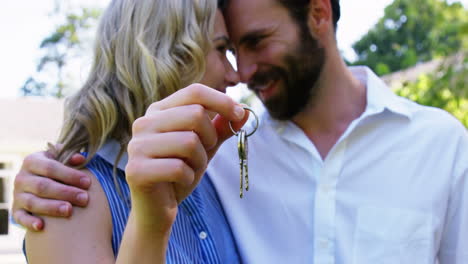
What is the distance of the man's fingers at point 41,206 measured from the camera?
1458mm

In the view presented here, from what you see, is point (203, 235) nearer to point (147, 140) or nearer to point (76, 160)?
point (76, 160)

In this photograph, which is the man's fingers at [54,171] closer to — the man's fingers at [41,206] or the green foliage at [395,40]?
the man's fingers at [41,206]

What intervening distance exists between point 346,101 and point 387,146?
1.28ft

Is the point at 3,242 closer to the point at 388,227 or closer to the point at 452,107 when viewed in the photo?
the point at 452,107

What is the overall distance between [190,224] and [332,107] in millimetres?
1157

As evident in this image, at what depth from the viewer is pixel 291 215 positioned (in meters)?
2.28

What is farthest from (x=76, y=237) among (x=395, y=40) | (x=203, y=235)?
(x=395, y=40)

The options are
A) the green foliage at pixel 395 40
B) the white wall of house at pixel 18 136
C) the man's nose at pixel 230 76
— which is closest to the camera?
the man's nose at pixel 230 76

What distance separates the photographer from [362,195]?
231 centimetres

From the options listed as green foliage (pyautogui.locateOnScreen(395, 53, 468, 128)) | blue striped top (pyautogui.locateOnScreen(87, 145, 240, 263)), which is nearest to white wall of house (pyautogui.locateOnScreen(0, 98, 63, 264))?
green foliage (pyautogui.locateOnScreen(395, 53, 468, 128))

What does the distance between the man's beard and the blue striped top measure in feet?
1.99

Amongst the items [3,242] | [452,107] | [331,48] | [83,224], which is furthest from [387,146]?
[3,242]

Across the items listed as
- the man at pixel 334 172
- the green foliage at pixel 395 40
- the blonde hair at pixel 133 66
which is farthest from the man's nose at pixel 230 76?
the green foliage at pixel 395 40

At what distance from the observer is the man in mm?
2227
